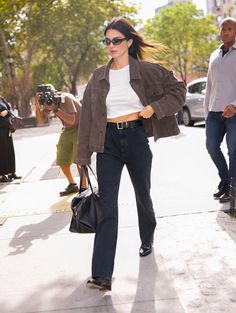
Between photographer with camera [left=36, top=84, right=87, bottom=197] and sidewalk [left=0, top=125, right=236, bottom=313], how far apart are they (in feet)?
3.19

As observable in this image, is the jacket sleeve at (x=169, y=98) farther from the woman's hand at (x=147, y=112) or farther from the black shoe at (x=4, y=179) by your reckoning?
the black shoe at (x=4, y=179)

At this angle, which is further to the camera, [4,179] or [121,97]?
[4,179]

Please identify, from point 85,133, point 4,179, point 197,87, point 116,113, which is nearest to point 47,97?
point 85,133

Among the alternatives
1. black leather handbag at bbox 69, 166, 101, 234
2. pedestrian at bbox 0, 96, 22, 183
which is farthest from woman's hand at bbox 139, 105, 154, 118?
pedestrian at bbox 0, 96, 22, 183

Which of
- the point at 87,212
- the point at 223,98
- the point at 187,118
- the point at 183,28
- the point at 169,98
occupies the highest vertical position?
the point at 183,28

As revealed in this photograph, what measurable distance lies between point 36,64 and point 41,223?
43302 millimetres

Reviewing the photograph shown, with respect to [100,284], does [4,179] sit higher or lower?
lower

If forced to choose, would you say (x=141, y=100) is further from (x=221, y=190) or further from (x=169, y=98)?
(x=221, y=190)

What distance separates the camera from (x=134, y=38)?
3707mm

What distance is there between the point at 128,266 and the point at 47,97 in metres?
2.70

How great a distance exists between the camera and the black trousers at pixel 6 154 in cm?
870

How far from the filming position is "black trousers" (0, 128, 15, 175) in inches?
343

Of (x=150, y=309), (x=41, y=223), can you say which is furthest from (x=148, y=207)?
(x=41, y=223)

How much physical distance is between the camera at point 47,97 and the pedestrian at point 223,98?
1.70 metres
